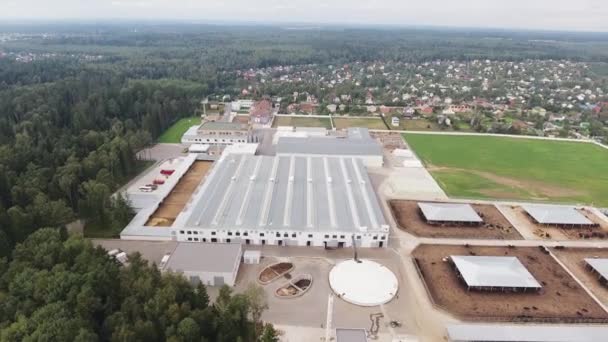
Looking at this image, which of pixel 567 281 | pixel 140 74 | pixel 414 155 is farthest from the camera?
pixel 140 74

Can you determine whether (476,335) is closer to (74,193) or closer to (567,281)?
(567,281)

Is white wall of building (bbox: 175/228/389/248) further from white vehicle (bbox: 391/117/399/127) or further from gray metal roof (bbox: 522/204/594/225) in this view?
white vehicle (bbox: 391/117/399/127)

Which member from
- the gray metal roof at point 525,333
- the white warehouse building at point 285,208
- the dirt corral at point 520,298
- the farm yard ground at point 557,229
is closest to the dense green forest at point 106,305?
the white warehouse building at point 285,208

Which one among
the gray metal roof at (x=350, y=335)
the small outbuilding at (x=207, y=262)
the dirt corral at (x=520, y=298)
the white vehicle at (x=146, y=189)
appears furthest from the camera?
the white vehicle at (x=146, y=189)

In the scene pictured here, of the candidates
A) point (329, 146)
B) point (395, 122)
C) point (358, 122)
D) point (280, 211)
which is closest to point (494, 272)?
point (280, 211)

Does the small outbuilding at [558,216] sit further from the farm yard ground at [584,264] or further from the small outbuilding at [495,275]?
the small outbuilding at [495,275]

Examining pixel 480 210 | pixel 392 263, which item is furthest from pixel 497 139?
pixel 392 263
